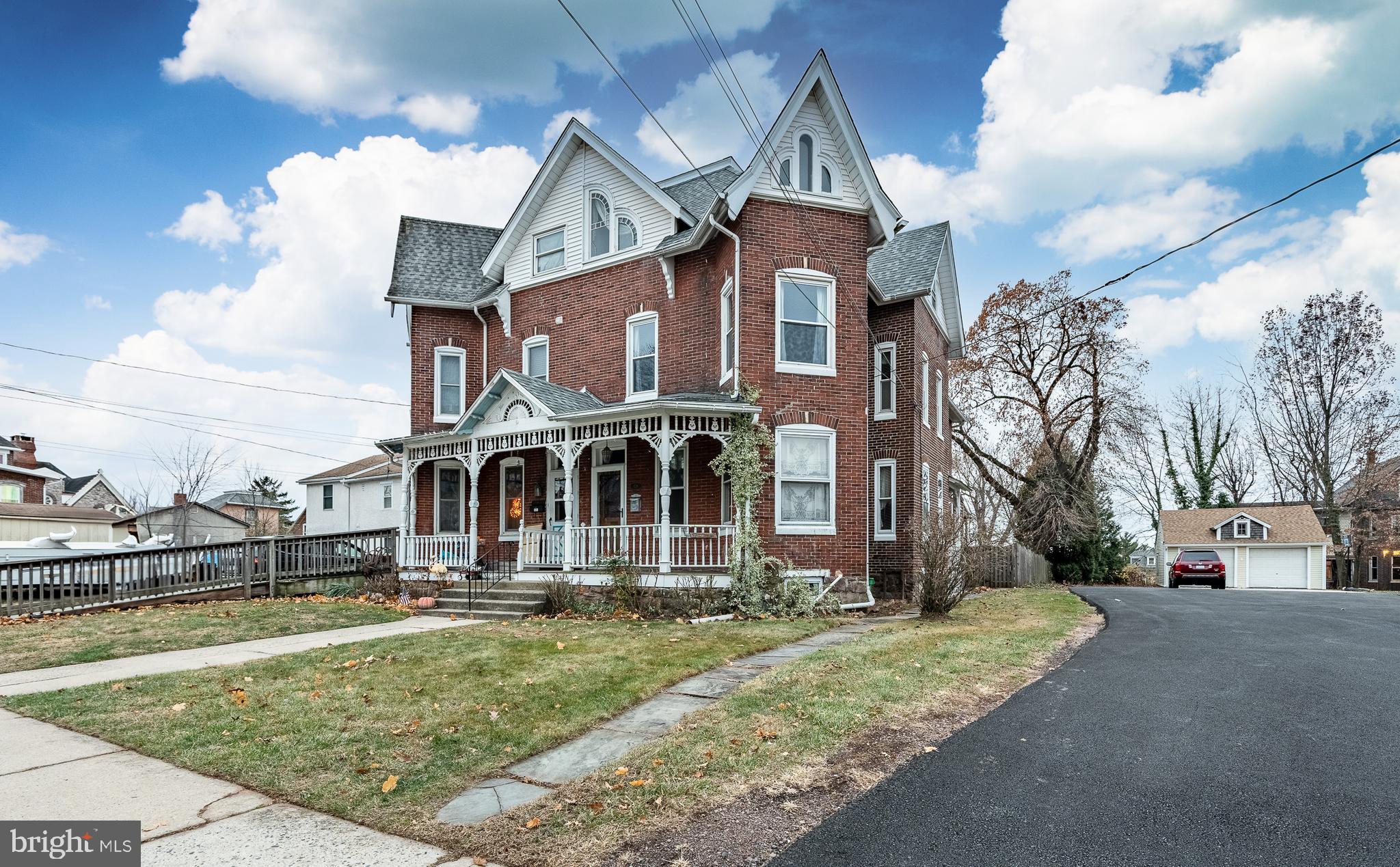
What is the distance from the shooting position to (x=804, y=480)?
632 inches

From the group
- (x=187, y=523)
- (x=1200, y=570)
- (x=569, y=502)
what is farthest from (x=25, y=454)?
(x=1200, y=570)

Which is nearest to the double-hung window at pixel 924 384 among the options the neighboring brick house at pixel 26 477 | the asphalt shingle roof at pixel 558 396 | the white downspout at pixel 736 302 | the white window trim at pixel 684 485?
the white downspout at pixel 736 302

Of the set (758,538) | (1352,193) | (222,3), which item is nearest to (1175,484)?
(1352,193)

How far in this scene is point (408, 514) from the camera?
20031 millimetres

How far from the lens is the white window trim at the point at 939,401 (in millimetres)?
22734

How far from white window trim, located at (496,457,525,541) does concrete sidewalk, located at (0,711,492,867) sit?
1324 cm

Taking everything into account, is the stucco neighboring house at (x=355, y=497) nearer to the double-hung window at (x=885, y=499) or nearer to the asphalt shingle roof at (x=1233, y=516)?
the double-hung window at (x=885, y=499)

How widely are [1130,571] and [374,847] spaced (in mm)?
42962

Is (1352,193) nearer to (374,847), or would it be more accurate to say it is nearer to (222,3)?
(374,847)

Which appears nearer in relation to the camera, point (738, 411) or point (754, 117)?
point (754, 117)

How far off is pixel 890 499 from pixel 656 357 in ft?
22.2

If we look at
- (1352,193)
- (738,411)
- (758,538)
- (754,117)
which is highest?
(754,117)

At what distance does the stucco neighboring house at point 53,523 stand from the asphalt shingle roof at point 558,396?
74.0ft

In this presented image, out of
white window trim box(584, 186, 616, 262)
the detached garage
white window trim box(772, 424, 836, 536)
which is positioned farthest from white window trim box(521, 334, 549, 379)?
→ the detached garage
